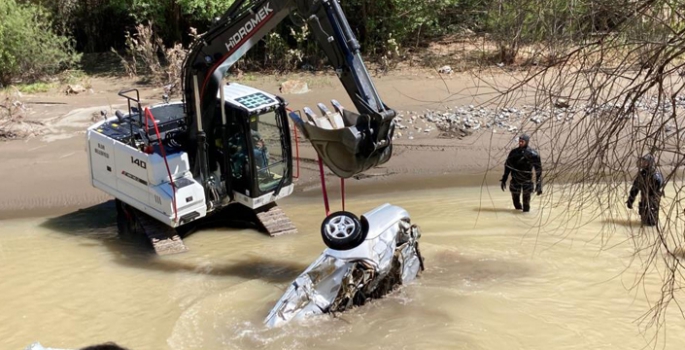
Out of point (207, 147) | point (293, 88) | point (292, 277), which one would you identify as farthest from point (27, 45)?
point (292, 277)

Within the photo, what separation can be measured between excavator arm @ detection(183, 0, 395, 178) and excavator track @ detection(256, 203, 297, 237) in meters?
1.45

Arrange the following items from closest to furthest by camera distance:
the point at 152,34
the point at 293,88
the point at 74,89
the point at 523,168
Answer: the point at 523,168 → the point at 293,88 → the point at 74,89 → the point at 152,34

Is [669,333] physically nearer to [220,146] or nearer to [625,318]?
[625,318]

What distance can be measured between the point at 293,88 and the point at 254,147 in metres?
7.22

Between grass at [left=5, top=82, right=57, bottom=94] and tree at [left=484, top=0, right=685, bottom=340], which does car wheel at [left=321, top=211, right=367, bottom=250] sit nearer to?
tree at [left=484, top=0, right=685, bottom=340]

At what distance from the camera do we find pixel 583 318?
8.55m

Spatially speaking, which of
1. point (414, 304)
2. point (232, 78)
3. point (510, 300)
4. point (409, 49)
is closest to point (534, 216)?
point (510, 300)

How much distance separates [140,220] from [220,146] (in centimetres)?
182

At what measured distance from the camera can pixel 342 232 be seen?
7.97 metres

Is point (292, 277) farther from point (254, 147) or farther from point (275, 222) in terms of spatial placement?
point (254, 147)

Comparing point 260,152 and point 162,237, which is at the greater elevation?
point 260,152

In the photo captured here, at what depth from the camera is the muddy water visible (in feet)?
26.8

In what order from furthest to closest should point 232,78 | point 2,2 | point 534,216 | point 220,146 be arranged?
point 232,78 < point 2,2 < point 534,216 < point 220,146

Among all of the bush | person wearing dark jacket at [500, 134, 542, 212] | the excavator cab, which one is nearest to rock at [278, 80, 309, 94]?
the bush
